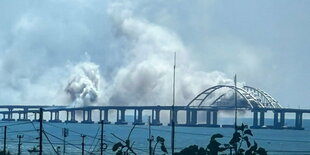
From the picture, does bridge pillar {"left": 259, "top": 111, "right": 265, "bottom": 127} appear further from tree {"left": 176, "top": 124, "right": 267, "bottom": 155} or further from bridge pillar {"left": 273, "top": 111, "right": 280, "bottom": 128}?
tree {"left": 176, "top": 124, "right": 267, "bottom": 155}

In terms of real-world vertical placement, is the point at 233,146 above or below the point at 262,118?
above

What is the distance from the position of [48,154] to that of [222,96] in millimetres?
107962

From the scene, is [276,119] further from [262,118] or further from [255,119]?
[255,119]

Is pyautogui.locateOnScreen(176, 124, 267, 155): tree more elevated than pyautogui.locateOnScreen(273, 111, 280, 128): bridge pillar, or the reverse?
pyautogui.locateOnScreen(176, 124, 267, 155): tree

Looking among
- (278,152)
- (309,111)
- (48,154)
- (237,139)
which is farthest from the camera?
(309,111)

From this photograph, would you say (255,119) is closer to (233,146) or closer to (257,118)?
(257,118)

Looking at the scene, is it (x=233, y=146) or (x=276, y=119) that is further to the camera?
(x=276, y=119)

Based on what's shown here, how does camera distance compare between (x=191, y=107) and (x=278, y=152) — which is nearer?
(x=278, y=152)

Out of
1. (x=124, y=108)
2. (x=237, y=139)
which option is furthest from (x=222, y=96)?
(x=237, y=139)

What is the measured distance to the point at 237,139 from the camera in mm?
28812

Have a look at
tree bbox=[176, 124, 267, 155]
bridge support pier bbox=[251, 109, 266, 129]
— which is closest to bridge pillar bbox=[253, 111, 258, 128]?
bridge support pier bbox=[251, 109, 266, 129]

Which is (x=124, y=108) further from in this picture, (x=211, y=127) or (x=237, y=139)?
(x=237, y=139)

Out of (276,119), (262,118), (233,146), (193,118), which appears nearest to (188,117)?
(193,118)

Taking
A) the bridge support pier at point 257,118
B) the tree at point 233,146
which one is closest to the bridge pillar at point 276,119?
the bridge support pier at point 257,118
